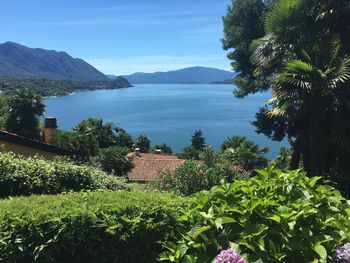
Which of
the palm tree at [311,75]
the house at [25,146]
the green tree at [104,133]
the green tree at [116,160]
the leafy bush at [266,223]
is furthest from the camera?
the green tree at [104,133]

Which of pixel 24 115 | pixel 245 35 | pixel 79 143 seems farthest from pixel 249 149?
pixel 24 115

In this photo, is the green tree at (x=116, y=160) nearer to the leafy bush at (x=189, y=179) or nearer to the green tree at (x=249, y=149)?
the green tree at (x=249, y=149)

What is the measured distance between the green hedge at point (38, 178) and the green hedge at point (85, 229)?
6.77ft

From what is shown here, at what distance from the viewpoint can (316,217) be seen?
3021 mm

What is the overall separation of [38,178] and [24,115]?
2888 centimetres

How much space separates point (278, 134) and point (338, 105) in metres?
8.96

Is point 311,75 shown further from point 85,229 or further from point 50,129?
point 50,129

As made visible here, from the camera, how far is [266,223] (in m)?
2.93

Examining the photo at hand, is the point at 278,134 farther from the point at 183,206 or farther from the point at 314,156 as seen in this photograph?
the point at 183,206

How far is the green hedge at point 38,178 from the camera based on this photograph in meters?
5.57

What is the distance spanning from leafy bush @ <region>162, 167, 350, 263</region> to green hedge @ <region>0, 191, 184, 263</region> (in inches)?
8.6

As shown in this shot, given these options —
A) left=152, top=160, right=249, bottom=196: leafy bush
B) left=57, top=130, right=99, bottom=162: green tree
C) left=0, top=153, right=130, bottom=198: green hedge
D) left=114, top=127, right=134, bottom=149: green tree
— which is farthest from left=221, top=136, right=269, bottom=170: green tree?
left=114, top=127, right=134, bottom=149: green tree

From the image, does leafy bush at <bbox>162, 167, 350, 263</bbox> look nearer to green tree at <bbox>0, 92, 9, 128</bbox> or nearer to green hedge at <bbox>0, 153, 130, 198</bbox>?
green hedge at <bbox>0, 153, 130, 198</bbox>

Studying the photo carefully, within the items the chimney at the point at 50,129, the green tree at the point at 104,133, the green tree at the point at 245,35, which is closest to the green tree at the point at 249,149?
the green tree at the point at 245,35
